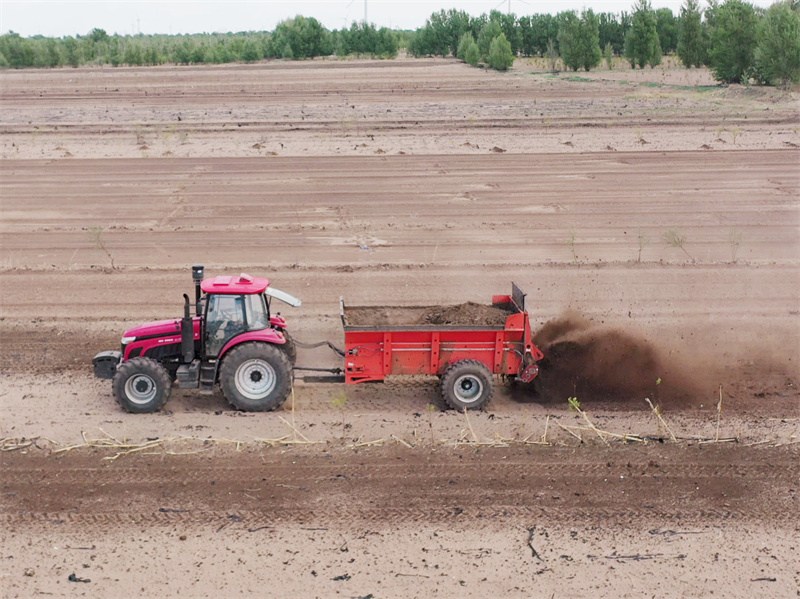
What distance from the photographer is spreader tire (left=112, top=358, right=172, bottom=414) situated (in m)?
10.6

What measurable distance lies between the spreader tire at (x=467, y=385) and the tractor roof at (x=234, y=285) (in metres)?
2.55

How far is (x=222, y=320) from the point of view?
35.2 ft

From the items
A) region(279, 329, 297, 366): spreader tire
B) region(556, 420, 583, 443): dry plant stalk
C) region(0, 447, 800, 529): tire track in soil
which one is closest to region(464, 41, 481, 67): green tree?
region(279, 329, 297, 366): spreader tire

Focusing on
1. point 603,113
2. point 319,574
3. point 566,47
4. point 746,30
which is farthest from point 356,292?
point 566,47

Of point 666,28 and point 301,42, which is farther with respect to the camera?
point 301,42

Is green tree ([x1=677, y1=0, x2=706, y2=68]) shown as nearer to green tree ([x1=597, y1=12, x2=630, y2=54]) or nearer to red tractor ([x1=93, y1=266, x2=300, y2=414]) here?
green tree ([x1=597, y1=12, x2=630, y2=54])

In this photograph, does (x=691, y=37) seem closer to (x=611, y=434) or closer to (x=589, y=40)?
(x=589, y=40)

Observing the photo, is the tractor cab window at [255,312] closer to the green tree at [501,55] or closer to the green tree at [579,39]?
the green tree at [579,39]

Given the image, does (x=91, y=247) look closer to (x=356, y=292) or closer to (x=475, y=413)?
(x=356, y=292)

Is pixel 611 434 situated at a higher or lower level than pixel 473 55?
lower

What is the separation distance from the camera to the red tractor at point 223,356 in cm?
1058

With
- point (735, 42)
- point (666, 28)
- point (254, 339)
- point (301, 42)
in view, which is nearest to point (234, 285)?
point (254, 339)

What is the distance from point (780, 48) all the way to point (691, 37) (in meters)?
21.6

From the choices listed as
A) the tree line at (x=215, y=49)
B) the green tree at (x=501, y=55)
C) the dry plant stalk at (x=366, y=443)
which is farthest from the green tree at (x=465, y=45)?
the dry plant stalk at (x=366, y=443)
